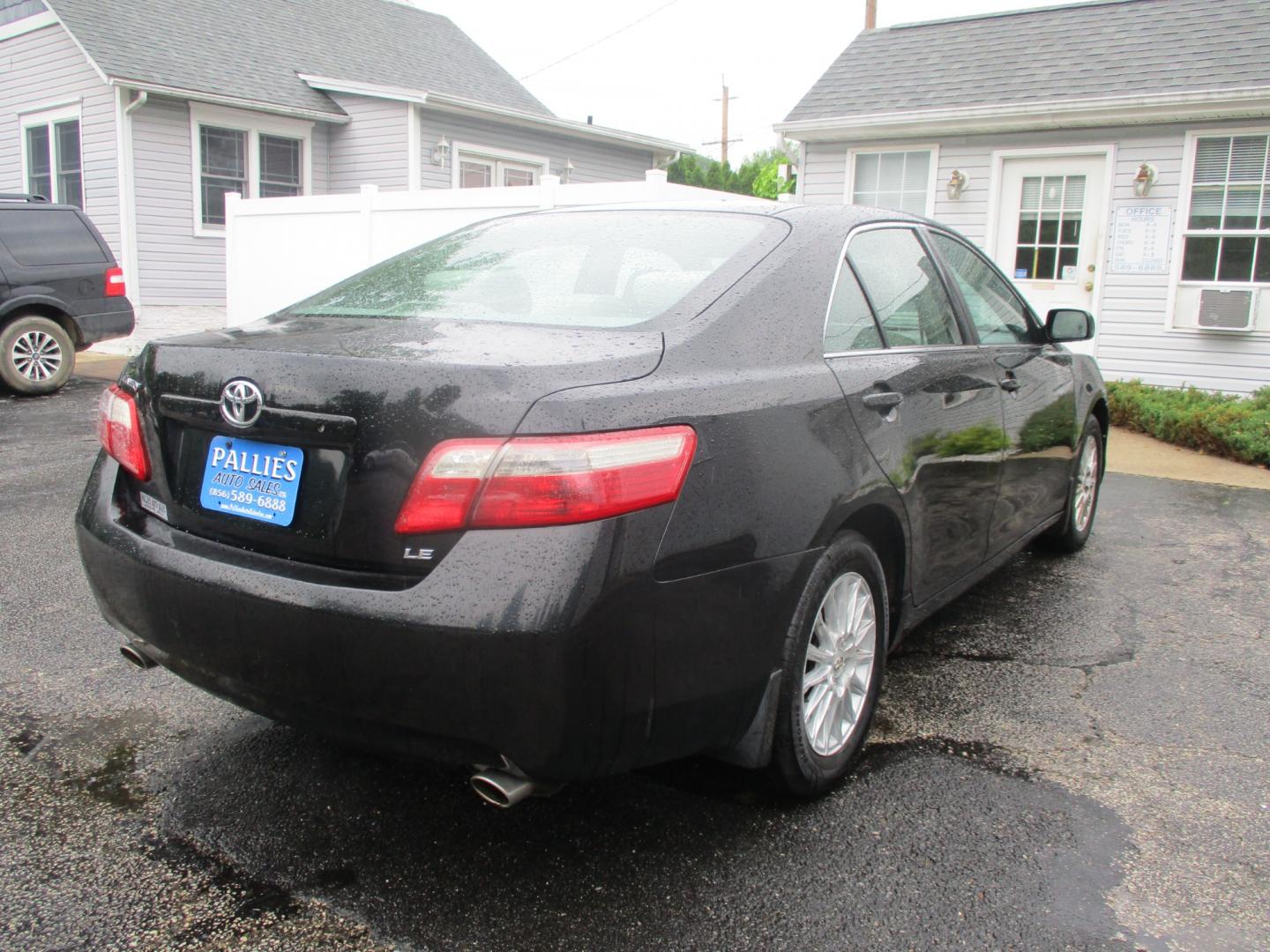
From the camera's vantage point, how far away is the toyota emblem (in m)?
2.29

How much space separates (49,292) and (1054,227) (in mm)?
10145

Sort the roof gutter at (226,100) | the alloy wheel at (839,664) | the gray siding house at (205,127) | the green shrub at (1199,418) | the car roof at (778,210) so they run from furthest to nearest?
the gray siding house at (205,127) → the roof gutter at (226,100) → the green shrub at (1199,418) → the car roof at (778,210) → the alloy wheel at (839,664)

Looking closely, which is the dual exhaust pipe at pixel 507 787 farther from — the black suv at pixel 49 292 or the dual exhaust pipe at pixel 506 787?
the black suv at pixel 49 292

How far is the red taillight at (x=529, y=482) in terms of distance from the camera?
2.03 meters

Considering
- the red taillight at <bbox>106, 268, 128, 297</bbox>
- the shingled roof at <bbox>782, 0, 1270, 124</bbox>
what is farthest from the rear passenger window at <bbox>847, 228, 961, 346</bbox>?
the red taillight at <bbox>106, 268, 128, 297</bbox>

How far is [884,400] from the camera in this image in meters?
2.90

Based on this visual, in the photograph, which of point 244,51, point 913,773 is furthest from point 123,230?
point 913,773

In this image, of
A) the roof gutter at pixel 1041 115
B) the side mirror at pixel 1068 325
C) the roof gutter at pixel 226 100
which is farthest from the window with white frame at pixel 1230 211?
the roof gutter at pixel 226 100

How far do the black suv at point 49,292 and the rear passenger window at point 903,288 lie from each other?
9.06 meters

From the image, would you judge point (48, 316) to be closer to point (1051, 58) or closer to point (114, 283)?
point (114, 283)

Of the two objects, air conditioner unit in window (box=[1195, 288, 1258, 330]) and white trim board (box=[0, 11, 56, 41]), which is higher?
white trim board (box=[0, 11, 56, 41])

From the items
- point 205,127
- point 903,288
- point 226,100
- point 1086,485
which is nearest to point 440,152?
point 226,100

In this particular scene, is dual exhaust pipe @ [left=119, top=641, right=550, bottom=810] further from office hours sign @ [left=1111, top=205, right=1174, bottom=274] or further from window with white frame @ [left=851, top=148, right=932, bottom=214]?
window with white frame @ [left=851, top=148, right=932, bottom=214]

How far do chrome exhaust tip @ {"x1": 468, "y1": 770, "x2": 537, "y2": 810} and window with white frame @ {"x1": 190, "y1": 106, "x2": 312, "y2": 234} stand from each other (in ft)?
49.1
